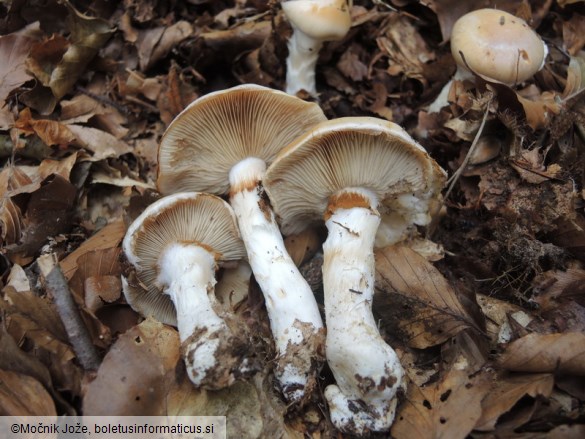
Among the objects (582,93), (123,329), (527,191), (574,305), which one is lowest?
(123,329)

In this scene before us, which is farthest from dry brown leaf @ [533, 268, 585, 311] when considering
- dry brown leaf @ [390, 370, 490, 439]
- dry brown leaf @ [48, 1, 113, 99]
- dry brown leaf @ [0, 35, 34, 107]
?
dry brown leaf @ [0, 35, 34, 107]

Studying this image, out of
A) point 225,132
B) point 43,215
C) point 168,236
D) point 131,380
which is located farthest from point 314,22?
point 131,380

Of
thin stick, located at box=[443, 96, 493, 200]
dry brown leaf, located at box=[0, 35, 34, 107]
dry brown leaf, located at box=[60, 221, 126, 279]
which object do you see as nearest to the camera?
dry brown leaf, located at box=[60, 221, 126, 279]

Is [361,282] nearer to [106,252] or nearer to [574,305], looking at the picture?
[574,305]

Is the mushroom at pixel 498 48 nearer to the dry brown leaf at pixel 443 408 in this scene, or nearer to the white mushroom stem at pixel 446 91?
the white mushroom stem at pixel 446 91

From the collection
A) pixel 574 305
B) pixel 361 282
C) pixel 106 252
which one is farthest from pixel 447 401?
pixel 106 252

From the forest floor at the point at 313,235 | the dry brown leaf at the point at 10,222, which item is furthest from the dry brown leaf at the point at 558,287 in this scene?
the dry brown leaf at the point at 10,222

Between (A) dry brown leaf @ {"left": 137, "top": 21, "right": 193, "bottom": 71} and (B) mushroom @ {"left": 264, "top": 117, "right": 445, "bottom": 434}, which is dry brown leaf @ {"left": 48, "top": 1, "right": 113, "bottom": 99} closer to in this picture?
(A) dry brown leaf @ {"left": 137, "top": 21, "right": 193, "bottom": 71}
